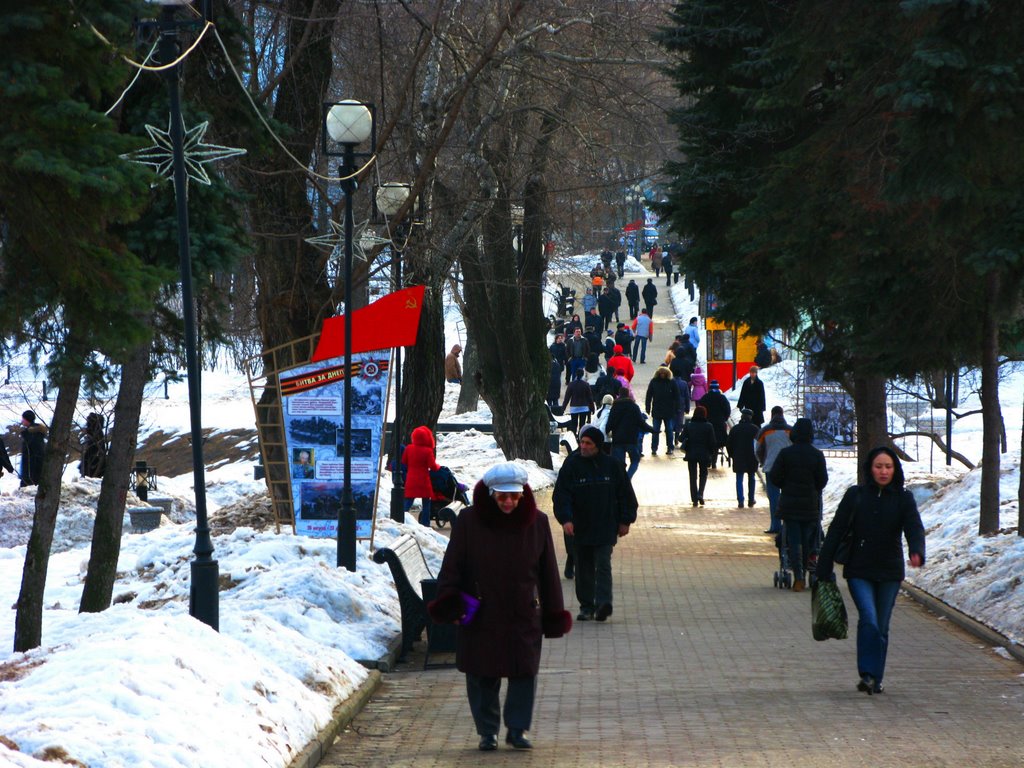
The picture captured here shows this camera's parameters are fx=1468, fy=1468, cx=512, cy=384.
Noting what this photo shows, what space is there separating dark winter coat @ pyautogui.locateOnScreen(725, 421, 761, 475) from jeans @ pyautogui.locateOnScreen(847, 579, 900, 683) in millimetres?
14886

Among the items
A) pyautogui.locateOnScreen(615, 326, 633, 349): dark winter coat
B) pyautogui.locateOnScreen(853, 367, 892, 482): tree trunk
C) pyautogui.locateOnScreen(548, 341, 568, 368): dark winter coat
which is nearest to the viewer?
pyautogui.locateOnScreen(853, 367, 892, 482): tree trunk

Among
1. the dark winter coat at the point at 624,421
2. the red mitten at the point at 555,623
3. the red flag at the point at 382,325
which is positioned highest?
the red flag at the point at 382,325

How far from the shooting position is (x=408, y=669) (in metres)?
11.1

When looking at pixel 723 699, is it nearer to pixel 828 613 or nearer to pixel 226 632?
pixel 828 613

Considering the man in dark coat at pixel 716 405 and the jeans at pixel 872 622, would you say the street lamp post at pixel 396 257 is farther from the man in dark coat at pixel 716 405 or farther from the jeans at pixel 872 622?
the jeans at pixel 872 622

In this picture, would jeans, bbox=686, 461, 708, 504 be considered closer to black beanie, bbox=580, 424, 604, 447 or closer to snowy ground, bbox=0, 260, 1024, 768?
snowy ground, bbox=0, 260, 1024, 768

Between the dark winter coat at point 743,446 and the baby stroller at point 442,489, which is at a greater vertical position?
the dark winter coat at point 743,446

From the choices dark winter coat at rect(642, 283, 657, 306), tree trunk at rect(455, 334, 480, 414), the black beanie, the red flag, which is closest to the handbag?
the black beanie

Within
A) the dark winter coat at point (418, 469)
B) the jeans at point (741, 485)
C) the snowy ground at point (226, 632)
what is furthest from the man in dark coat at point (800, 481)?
the jeans at point (741, 485)

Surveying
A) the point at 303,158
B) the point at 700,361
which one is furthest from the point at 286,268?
the point at 700,361

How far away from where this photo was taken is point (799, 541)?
15.4 m

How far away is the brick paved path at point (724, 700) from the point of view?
768 cm

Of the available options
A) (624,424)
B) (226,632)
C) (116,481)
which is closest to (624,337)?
(624,424)

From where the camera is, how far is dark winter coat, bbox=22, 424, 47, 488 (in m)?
30.5
